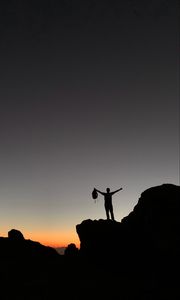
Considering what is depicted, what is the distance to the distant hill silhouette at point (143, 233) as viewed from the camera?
104 feet

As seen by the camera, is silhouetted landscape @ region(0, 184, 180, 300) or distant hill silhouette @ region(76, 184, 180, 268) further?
distant hill silhouette @ region(76, 184, 180, 268)

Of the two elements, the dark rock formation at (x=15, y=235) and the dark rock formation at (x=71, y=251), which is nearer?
the dark rock formation at (x=71, y=251)

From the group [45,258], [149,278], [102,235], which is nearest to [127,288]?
[149,278]

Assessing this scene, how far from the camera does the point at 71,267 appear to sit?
3844cm

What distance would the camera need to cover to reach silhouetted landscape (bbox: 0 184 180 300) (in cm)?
3067

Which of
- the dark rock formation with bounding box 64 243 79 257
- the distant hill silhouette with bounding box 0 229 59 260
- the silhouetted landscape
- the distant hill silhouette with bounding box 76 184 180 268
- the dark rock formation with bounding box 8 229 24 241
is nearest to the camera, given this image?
the silhouetted landscape

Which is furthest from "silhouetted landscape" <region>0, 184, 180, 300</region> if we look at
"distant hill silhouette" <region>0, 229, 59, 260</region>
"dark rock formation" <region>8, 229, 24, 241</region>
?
"dark rock formation" <region>8, 229, 24, 241</region>

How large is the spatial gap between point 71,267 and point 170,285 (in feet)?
42.8

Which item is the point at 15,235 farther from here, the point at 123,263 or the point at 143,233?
the point at 143,233

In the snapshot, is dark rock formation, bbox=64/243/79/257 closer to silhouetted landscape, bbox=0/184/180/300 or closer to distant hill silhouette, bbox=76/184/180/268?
silhouetted landscape, bbox=0/184/180/300

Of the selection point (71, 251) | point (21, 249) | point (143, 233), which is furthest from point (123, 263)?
point (21, 249)

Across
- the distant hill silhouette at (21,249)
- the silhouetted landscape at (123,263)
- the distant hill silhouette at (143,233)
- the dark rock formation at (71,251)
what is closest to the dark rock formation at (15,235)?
the distant hill silhouette at (21,249)

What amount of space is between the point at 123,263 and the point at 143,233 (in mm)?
3731

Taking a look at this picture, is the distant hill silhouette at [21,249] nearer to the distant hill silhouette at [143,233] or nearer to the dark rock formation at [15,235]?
the dark rock formation at [15,235]
